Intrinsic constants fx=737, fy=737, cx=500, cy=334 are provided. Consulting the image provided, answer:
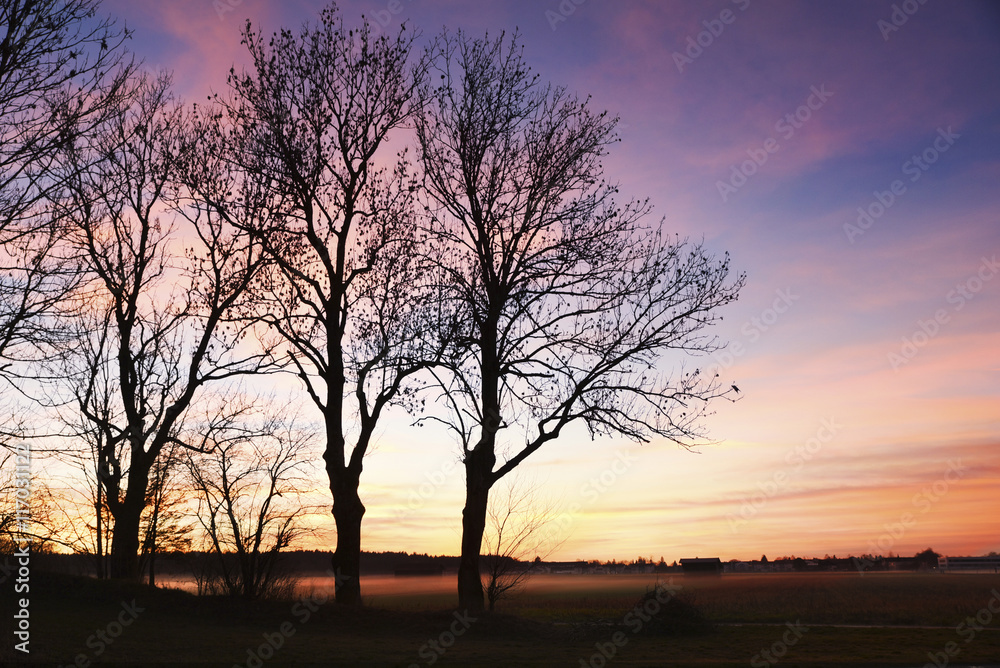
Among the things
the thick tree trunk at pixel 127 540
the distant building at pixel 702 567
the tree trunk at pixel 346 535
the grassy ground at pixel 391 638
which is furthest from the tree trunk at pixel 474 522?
the distant building at pixel 702 567

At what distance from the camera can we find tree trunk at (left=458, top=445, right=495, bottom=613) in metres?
21.9

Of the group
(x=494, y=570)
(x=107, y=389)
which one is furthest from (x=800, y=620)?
(x=107, y=389)

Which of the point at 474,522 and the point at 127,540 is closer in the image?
the point at 474,522

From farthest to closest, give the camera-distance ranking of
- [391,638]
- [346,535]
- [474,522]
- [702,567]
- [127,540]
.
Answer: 1. [702,567]
2. [127,540]
3. [474,522]
4. [346,535]
5. [391,638]

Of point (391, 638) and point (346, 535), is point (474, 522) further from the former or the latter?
point (391, 638)

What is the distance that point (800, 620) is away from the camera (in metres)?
26.4

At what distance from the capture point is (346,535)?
2159cm

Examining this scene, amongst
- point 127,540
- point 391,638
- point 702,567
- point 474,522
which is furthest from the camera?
point 702,567

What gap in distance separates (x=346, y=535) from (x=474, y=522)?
3770 millimetres

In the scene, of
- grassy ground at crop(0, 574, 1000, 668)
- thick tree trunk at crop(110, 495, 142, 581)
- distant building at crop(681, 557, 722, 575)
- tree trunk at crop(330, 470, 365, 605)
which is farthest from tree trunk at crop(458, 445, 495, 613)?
distant building at crop(681, 557, 722, 575)

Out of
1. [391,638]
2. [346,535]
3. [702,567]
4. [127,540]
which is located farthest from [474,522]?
[702,567]

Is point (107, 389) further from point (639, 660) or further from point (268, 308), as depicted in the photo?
point (639, 660)

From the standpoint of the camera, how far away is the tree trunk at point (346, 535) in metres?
21.5

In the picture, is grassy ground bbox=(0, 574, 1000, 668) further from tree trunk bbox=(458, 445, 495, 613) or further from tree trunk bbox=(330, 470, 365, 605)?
tree trunk bbox=(458, 445, 495, 613)
